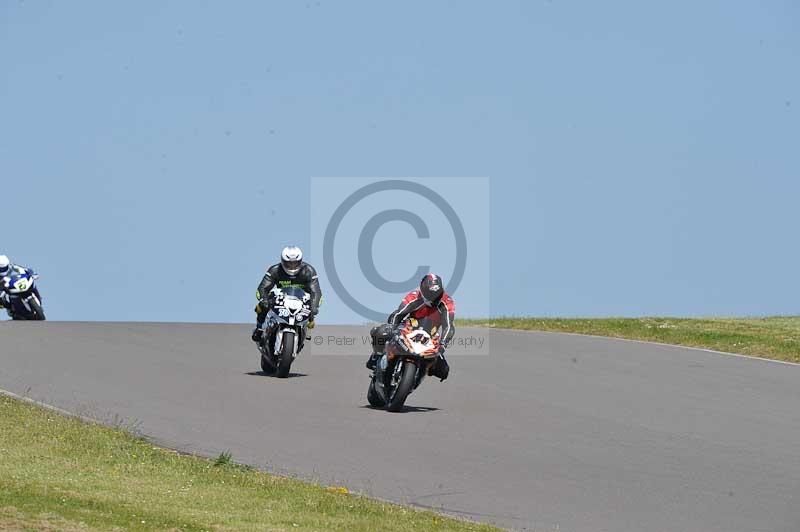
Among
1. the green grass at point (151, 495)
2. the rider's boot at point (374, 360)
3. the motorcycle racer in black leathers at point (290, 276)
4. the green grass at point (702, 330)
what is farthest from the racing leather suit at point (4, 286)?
the green grass at point (151, 495)

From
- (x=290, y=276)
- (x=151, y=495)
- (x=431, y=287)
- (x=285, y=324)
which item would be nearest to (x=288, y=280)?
(x=290, y=276)

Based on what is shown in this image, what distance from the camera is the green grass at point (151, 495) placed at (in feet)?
34.2

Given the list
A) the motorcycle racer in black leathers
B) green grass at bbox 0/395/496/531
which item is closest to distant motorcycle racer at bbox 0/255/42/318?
the motorcycle racer in black leathers

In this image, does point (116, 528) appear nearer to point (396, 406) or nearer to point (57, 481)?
point (57, 481)

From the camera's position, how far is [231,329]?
3250cm

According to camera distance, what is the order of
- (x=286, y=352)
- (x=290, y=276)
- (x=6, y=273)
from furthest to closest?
(x=6, y=273), (x=290, y=276), (x=286, y=352)

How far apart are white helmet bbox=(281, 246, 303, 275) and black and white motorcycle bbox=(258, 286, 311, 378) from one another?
0.97 feet

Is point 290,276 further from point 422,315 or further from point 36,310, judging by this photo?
point 36,310

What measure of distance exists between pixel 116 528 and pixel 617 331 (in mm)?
23554

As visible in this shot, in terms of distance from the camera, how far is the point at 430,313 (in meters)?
19.0

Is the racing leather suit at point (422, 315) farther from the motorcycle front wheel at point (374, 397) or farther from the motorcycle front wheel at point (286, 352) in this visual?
the motorcycle front wheel at point (286, 352)

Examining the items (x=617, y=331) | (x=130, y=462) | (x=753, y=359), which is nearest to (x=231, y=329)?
(x=617, y=331)

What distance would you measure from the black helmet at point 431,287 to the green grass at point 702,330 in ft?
36.4

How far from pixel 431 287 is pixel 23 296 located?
20.2m
